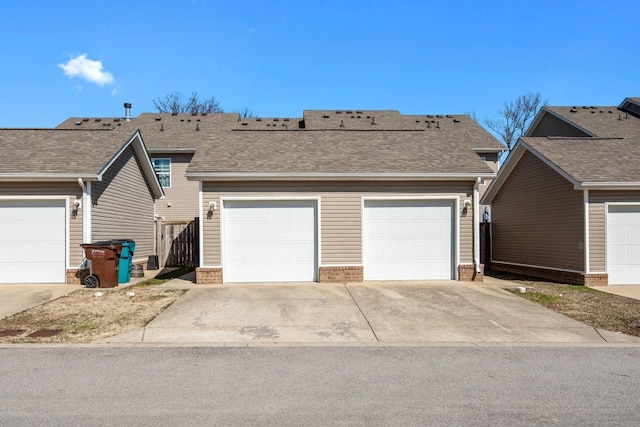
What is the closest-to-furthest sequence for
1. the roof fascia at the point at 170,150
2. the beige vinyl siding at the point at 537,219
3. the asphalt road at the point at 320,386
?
the asphalt road at the point at 320,386, the beige vinyl siding at the point at 537,219, the roof fascia at the point at 170,150

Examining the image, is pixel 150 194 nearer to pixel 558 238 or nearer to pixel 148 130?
pixel 148 130

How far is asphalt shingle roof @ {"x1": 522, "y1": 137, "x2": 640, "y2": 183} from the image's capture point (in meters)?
11.7

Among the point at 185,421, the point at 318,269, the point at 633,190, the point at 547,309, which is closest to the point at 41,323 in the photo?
the point at 185,421

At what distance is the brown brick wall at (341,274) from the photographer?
11.3 metres

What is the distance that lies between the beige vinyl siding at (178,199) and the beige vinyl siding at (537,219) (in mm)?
13016

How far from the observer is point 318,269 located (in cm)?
1134

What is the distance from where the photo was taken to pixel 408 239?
11.7 m

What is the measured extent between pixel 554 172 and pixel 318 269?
7.36 m

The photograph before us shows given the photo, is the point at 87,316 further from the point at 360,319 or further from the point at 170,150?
the point at 170,150

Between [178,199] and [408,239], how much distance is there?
41.0 ft

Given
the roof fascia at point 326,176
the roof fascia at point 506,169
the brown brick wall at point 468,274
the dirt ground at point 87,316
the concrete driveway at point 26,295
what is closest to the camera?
the dirt ground at point 87,316

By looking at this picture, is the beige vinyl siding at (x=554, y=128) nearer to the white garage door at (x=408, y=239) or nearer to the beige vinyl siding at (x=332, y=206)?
the white garage door at (x=408, y=239)

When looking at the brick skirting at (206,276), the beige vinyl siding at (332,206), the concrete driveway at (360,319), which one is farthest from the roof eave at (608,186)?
the brick skirting at (206,276)

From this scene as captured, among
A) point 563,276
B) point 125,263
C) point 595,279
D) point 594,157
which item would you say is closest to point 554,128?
point 594,157
